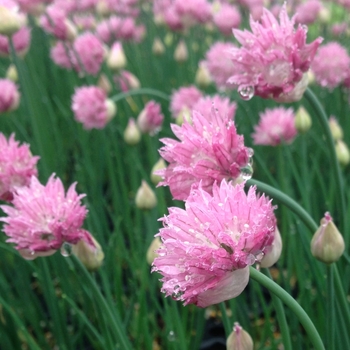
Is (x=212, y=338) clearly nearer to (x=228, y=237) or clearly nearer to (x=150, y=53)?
(x=228, y=237)

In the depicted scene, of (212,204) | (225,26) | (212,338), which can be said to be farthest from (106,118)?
(212,204)

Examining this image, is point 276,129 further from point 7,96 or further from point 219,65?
point 7,96

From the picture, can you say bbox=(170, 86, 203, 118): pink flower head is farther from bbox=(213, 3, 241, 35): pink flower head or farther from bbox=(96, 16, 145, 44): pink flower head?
bbox=(96, 16, 145, 44): pink flower head

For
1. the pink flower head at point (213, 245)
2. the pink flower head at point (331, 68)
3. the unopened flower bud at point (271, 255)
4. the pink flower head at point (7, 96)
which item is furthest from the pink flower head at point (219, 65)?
the pink flower head at point (213, 245)

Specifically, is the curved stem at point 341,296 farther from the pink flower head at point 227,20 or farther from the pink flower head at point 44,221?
the pink flower head at point 227,20

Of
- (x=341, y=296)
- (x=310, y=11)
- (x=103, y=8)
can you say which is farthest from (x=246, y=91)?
(x=103, y=8)

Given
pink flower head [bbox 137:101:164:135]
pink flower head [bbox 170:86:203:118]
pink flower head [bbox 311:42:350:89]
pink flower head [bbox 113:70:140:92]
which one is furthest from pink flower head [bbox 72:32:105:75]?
pink flower head [bbox 311:42:350:89]
